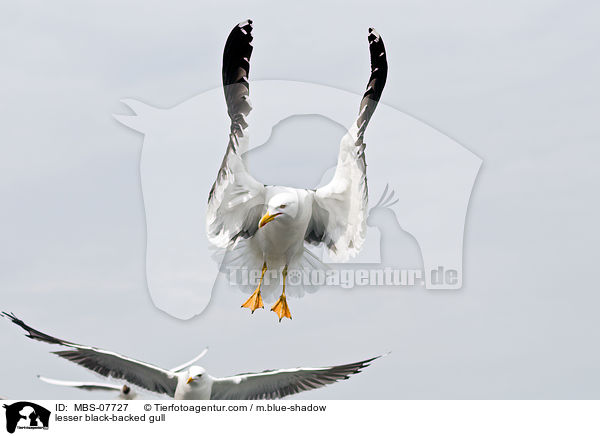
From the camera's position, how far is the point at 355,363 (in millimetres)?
6914

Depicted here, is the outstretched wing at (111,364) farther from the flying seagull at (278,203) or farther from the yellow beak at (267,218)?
the yellow beak at (267,218)

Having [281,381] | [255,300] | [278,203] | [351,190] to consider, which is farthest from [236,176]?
[281,381]

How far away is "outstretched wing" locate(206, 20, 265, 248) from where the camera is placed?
226 inches

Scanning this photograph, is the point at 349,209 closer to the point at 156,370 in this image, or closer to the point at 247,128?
the point at 247,128

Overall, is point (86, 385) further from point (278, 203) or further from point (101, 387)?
point (278, 203)

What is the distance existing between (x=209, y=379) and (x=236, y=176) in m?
1.96

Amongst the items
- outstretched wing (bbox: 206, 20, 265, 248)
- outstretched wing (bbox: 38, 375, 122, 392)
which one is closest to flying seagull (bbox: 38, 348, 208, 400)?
outstretched wing (bbox: 38, 375, 122, 392)

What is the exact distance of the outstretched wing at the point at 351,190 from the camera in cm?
611

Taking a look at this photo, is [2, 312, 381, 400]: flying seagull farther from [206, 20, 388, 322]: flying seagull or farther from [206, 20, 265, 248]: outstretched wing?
[206, 20, 265, 248]: outstretched wing
